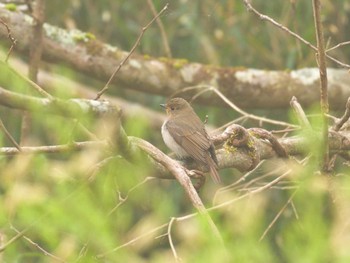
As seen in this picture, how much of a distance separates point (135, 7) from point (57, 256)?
8.08m

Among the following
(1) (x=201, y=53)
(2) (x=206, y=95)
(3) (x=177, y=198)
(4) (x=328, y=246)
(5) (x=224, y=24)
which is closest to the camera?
(4) (x=328, y=246)

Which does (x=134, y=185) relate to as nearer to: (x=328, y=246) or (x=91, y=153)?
(x=91, y=153)

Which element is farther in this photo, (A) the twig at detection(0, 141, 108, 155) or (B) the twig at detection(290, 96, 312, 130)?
(B) the twig at detection(290, 96, 312, 130)

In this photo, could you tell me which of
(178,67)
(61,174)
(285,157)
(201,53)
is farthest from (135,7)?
(61,174)

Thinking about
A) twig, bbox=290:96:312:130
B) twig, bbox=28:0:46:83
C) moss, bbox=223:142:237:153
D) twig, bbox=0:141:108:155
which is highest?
twig, bbox=0:141:108:155

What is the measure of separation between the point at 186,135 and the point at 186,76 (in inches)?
38.3

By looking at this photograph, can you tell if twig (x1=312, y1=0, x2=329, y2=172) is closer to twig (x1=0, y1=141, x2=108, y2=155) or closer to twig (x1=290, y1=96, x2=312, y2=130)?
twig (x1=290, y1=96, x2=312, y2=130)

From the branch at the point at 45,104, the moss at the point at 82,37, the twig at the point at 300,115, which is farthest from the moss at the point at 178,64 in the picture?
the branch at the point at 45,104

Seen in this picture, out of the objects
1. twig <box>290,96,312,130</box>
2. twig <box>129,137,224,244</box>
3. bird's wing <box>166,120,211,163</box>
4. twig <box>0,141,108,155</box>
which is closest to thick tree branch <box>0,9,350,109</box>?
bird's wing <box>166,120,211,163</box>

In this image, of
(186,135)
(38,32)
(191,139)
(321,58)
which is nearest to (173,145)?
(186,135)

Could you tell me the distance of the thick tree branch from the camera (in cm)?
654

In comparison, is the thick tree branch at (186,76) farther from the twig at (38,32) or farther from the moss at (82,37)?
the twig at (38,32)

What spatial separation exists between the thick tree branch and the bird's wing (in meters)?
0.50

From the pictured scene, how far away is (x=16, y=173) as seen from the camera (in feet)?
5.10
